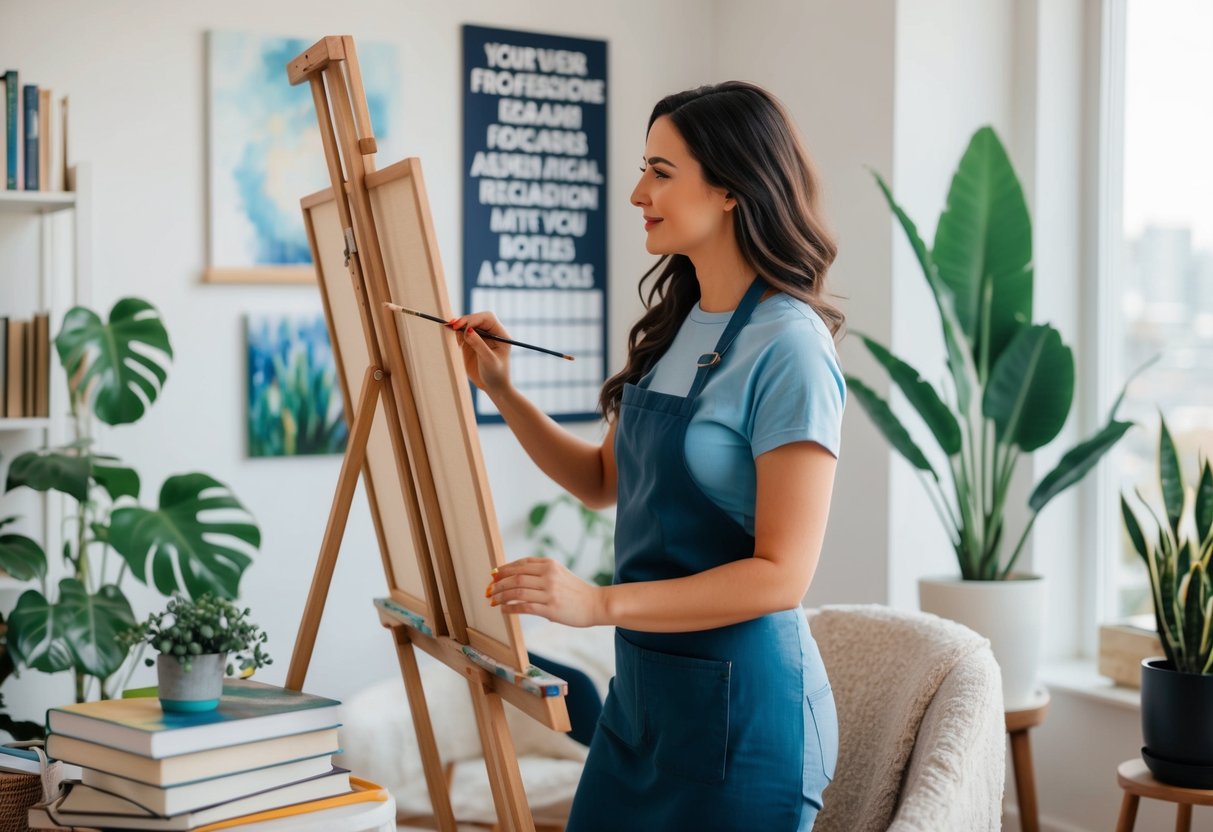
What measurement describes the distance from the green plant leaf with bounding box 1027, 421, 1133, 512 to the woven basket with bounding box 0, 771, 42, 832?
6.89ft

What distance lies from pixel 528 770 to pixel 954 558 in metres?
1.28

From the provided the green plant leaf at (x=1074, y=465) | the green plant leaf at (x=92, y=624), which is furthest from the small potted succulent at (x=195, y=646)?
the green plant leaf at (x=1074, y=465)

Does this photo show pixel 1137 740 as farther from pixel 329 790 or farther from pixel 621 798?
pixel 329 790

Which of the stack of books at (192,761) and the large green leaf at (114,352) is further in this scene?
the large green leaf at (114,352)

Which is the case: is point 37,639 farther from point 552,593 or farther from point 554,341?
point 554,341

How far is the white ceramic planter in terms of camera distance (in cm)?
280

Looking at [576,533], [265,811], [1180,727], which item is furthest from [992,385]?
[265,811]

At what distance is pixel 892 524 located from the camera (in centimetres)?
333

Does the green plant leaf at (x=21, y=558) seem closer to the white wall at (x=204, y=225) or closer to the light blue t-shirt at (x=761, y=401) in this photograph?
the white wall at (x=204, y=225)

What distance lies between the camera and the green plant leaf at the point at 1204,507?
2.43 meters

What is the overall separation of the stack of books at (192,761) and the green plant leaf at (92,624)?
45.7 inches

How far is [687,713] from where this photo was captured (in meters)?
1.57

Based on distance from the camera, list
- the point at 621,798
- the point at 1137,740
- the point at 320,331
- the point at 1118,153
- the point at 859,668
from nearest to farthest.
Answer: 1. the point at 621,798
2. the point at 859,668
3. the point at 1137,740
4. the point at 1118,153
5. the point at 320,331

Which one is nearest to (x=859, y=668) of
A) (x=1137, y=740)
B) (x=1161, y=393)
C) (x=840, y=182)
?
→ (x=1137, y=740)
